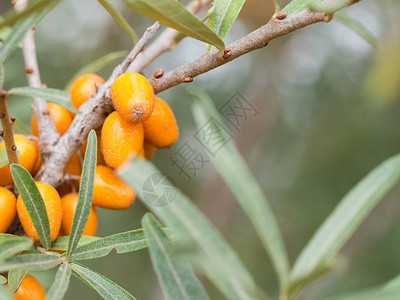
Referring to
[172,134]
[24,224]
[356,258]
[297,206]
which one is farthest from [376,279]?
[24,224]

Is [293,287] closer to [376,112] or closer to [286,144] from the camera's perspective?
[376,112]

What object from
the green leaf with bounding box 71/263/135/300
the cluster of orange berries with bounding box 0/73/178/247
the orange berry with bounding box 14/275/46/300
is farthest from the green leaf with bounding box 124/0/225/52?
the orange berry with bounding box 14/275/46/300

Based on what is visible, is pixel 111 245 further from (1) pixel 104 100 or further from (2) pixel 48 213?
(1) pixel 104 100

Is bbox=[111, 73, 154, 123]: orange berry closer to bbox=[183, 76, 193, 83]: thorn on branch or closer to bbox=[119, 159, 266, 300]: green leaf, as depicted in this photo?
bbox=[183, 76, 193, 83]: thorn on branch

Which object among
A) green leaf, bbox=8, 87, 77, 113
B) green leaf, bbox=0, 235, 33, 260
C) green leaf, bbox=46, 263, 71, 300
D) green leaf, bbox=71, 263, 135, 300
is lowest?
green leaf, bbox=71, 263, 135, 300

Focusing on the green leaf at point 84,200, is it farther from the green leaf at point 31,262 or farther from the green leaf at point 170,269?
the green leaf at point 170,269

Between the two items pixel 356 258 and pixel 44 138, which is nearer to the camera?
pixel 44 138

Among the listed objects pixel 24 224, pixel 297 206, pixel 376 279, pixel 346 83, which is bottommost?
pixel 376 279
